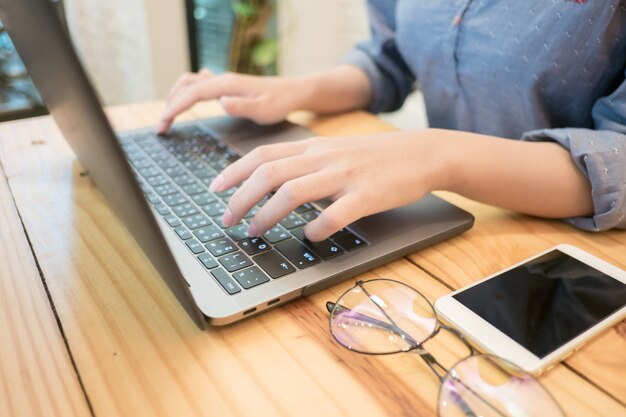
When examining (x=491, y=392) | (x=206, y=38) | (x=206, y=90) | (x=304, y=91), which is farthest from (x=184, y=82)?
(x=206, y=38)

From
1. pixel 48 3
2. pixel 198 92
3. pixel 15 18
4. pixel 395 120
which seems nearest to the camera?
pixel 48 3

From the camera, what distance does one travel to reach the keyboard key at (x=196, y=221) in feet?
1.55

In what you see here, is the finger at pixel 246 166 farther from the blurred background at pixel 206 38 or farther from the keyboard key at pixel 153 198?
the blurred background at pixel 206 38

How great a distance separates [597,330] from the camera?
363 millimetres

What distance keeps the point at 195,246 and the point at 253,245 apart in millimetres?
50

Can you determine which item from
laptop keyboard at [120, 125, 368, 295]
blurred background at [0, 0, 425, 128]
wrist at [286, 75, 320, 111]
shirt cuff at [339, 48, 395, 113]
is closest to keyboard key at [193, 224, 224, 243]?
laptop keyboard at [120, 125, 368, 295]

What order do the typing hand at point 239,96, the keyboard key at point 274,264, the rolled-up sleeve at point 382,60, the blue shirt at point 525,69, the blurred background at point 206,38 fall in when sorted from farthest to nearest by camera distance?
the blurred background at point 206,38, the rolled-up sleeve at point 382,60, the typing hand at point 239,96, the blue shirt at point 525,69, the keyboard key at point 274,264

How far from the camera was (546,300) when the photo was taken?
39cm

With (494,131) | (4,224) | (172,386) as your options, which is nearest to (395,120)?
(494,131)

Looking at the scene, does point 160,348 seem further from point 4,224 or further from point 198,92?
point 198,92

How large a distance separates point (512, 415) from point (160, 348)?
0.23m

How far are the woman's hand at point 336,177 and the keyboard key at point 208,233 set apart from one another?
0.02 m

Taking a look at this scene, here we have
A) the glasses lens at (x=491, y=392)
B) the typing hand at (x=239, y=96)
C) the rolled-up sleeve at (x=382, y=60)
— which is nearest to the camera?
the glasses lens at (x=491, y=392)

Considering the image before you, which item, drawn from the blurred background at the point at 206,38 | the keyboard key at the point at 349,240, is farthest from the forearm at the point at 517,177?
the blurred background at the point at 206,38
